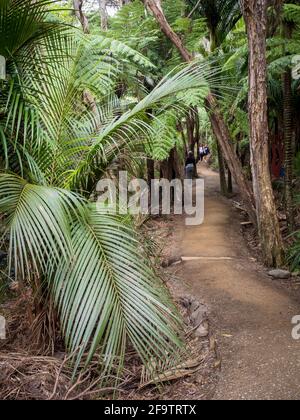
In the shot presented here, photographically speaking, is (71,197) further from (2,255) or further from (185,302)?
(185,302)

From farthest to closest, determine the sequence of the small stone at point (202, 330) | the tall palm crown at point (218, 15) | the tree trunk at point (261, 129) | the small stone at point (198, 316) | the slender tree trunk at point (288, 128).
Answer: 1. the tall palm crown at point (218, 15)
2. the slender tree trunk at point (288, 128)
3. the tree trunk at point (261, 129)
4. the small stone at point (198, 316)
5. the small stone at point (202, 330)

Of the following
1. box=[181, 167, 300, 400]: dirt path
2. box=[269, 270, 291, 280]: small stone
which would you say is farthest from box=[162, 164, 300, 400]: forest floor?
box=[269, 270, 291, 280]: small stone

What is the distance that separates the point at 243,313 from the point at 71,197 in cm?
256

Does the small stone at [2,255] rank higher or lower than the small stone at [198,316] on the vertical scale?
higher

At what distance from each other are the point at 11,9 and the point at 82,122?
1145mm

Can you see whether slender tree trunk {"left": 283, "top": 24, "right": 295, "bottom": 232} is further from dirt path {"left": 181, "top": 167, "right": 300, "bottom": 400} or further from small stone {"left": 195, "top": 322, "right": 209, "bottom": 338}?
small stone {"left": 195, "top": 322, "right": 209, "bottom": 338}

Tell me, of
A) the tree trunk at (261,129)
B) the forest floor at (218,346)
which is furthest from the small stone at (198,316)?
the tree trunk at (261,129)

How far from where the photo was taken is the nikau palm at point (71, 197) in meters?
2.23

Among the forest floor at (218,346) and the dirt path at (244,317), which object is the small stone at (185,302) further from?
the dirt path at (244,317)

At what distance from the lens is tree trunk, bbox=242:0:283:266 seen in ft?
16.9

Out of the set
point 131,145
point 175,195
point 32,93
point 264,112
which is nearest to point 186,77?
point 131,145

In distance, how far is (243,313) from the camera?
4105 millimetres

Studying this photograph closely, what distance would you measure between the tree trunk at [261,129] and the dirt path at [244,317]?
47 cm

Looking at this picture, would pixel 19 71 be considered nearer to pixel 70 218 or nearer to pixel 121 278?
pixel 70 218
